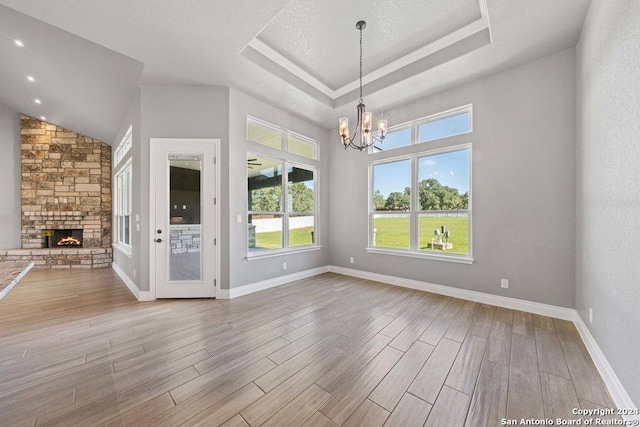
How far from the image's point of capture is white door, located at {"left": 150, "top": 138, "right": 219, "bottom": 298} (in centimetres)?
358

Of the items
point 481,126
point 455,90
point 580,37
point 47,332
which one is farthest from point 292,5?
point 47,332

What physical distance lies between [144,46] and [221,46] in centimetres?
87

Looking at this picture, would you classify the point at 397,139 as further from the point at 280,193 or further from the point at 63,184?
the point at 63,184

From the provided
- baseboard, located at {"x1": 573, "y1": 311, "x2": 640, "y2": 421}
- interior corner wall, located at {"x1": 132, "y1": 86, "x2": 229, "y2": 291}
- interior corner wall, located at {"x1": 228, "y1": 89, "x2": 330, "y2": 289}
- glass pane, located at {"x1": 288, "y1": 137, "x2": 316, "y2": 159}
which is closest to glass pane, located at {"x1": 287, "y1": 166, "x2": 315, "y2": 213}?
glass pane, located at {"x1": 288, "y1": 137, "x2": 316, "y2": 159}

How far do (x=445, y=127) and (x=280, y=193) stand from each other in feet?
9.83

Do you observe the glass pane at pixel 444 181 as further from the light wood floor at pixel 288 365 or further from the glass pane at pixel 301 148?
the glass pane at pixel 301 148

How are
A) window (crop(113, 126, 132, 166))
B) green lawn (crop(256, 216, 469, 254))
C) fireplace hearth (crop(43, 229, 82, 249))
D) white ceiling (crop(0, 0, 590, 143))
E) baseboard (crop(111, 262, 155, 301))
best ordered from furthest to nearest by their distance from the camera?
fireplace hearth (crop(43, 229, 82, 249)) < window (crop(113, 126, 132, 166)) < green lawn (crop(256, 216, 469, 254)) < baseboard (crop(111, 262, 155, 301)) < white ceiling (crop(0, 0, 590, 143))

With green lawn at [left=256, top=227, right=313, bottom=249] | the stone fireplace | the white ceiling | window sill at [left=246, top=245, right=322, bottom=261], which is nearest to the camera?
the white ceiling

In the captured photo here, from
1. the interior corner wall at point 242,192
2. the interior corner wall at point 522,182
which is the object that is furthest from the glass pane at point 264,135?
the interior corner wall at point 522,182

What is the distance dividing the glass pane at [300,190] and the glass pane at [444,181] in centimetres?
213

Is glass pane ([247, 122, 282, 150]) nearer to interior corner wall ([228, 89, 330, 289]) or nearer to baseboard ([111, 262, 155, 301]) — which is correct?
interior corner wall ([228, 89, 330, 289])

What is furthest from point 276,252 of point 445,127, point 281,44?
point 445,127

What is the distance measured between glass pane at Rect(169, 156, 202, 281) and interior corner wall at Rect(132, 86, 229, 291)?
0.32 meters

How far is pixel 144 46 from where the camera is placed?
275 centimetres
